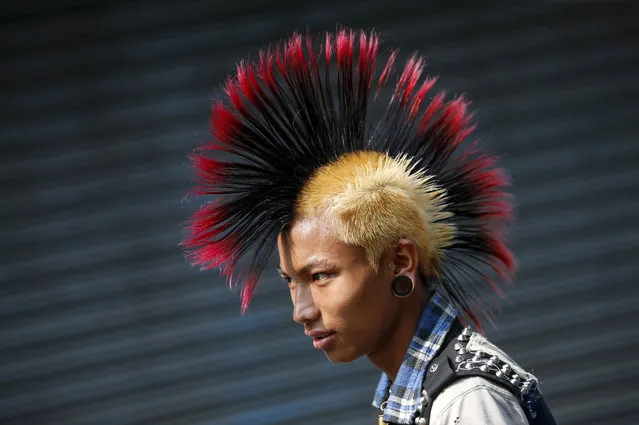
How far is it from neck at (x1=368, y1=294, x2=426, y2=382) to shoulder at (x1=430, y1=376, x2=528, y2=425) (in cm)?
26

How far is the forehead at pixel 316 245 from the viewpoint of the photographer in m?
2.46

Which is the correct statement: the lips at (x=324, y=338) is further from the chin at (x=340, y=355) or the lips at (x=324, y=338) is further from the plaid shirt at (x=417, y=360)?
the plaid shirt at (x=417, y=360)

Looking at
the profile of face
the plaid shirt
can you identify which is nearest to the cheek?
the profile of face

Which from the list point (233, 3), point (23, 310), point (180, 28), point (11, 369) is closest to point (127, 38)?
point (180, 28)

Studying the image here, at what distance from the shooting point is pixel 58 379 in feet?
17.1

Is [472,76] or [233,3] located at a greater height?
[233,3]

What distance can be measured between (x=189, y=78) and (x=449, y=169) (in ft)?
9.19

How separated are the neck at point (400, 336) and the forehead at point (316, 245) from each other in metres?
0.21

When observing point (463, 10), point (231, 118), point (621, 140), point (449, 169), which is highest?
point (463, 10)

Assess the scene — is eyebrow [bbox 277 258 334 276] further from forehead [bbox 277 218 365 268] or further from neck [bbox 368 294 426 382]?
neck [bbox 368 294 426 382]

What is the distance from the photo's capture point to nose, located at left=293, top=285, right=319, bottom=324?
2500 mm

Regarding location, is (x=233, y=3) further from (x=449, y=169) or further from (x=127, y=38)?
(x=449, y=169)

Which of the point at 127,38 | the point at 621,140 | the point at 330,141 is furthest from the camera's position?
the point at 621,140

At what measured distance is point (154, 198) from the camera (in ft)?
17.1
